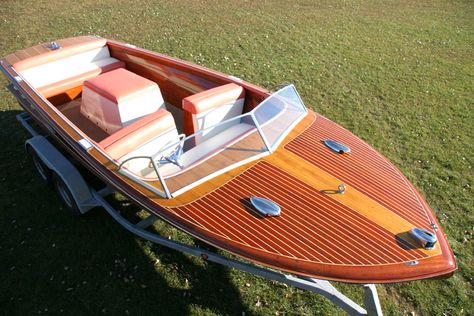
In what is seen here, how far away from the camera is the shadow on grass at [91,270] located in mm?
3795

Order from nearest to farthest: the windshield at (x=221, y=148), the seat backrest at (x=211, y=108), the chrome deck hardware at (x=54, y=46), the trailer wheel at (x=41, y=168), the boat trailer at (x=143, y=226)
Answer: the boat trailer at (x=143, y=226) → the windshield at (x=221, y=148) → the seat backrest at (x=211, y=108) → the trailer wheel at (x=41, y=168) → the chrome deck hardware at (x=54, y=46)

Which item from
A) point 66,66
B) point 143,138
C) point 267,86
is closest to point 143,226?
point 143,138

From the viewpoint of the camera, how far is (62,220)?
461 cm

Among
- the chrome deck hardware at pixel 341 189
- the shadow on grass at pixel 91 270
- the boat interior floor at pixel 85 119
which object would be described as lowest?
the shadow on grass at pixel 91 270

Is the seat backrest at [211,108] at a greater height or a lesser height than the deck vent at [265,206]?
greater

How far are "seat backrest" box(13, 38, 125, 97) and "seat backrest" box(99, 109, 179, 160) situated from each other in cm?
244

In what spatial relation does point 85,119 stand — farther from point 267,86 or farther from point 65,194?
point 267,86

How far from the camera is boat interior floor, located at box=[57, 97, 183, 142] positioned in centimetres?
505

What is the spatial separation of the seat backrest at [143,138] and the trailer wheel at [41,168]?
1459 millimetres

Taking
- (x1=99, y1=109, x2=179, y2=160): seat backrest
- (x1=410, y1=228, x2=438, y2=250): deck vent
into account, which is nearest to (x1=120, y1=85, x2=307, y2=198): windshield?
(x1=99, y1=109, x2=179, y2=160): seat backrest

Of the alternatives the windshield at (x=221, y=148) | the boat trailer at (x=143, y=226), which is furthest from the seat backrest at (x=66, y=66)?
the windshield at (x=221, y=148)

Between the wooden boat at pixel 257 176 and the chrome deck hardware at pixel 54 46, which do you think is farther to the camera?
the chrome deck hardware at pixel 54 46

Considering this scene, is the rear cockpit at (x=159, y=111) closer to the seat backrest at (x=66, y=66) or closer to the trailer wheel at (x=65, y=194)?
the seat backrest at (x=66, y=66)

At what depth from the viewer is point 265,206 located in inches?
129
